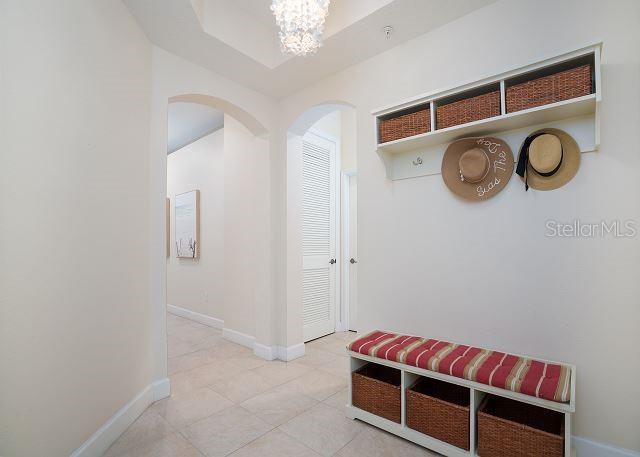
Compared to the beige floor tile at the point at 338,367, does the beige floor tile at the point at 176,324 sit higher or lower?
lower

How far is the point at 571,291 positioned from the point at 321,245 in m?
2.64

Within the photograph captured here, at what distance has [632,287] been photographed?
1.58m

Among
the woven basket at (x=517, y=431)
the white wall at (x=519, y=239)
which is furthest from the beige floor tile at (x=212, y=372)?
the woven basket at (x=517, y=431)

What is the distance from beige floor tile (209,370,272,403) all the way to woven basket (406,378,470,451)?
1229 mm

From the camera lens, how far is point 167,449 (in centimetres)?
183

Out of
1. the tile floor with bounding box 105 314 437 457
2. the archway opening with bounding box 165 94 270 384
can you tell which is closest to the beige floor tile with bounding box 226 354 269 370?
the tile floor with bounding box 105 314 437 457

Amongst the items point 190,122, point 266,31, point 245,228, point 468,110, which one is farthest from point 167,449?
point 190,122

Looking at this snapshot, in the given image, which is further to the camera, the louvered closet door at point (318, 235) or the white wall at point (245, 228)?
the louvered closet door at point (318, 235)

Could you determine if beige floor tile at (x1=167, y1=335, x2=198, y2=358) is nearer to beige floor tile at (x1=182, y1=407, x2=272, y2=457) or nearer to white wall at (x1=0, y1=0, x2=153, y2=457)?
white wall at (x1=0, y1=0, x2=153, y2=457)

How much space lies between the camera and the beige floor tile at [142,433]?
6.02 feet

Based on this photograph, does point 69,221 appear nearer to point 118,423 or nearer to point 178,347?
point 118,423

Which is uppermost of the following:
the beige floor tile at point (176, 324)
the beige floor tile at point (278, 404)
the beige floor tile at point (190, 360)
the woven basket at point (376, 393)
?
the woven basket at point (376, 393)

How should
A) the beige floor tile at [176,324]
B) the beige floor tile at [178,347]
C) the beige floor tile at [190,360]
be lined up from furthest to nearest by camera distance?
the beige floor tile at [176,324] → the beige floor tile at [178,347] → the beige floor tile at [190,360]

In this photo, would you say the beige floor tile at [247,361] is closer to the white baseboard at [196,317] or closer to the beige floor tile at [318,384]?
the beige floor tile at [318,384]
